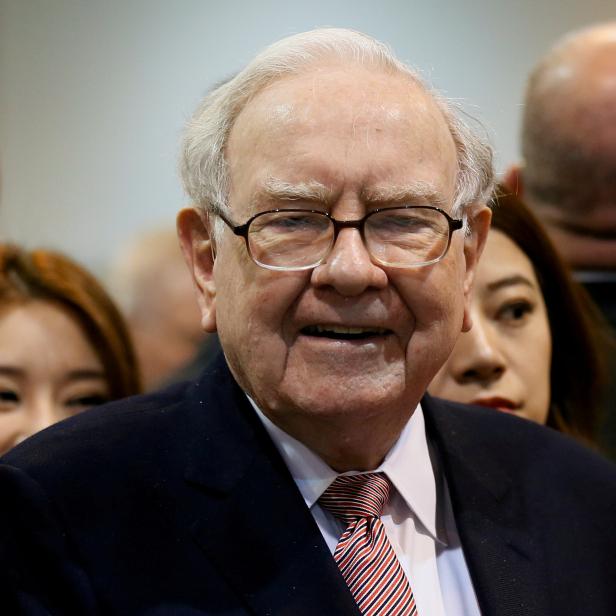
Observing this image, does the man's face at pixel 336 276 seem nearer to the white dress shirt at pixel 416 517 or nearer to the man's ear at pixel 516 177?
the white dress shirt at pixel 416 517

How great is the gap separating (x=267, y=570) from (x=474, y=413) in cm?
64

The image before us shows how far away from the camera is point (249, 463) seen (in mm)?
1661

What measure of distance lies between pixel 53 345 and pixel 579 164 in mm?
1505

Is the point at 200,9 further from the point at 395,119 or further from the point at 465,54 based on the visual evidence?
the point at 395,119

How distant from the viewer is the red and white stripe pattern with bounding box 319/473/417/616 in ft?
5.21

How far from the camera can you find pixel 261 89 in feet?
5.51

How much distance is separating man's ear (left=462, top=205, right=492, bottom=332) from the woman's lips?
61cm

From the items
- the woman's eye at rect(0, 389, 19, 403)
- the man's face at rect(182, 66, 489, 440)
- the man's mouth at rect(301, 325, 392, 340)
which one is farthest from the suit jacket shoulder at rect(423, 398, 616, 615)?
→ the woman's eye at rect(0, 389, 19, 403)

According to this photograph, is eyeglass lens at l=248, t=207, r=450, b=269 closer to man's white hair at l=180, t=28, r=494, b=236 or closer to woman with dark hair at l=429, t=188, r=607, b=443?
man's white hair at l=180, t=28, r=494, b=236

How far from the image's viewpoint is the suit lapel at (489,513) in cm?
170

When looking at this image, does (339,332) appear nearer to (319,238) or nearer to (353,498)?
(319,238)

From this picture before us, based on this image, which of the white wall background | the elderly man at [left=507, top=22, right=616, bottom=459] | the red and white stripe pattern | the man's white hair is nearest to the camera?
the red and white stripe pattern

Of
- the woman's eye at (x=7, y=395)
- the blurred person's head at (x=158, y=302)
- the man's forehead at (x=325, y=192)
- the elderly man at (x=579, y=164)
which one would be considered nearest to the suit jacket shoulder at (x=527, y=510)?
the man's forehead at (x=325, y=192)

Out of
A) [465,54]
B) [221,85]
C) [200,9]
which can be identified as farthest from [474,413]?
[200,9]
